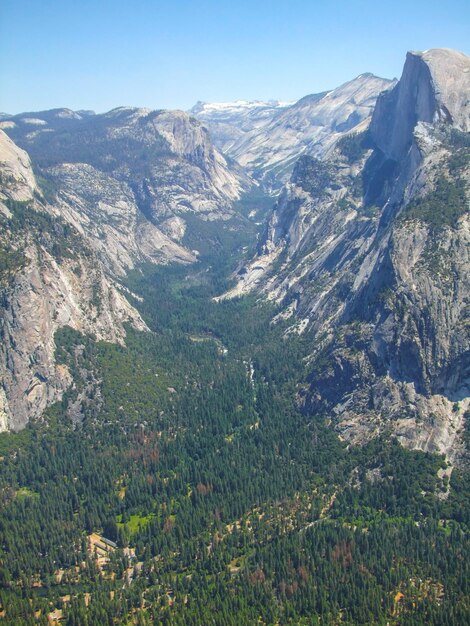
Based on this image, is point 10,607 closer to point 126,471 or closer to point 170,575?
point 170,575

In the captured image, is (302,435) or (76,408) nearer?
(302,435)

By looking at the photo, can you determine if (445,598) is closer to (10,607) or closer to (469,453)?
(469,453)

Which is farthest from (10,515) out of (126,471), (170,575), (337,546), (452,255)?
(452,255)

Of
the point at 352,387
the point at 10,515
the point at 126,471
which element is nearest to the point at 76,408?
the point at 126,471

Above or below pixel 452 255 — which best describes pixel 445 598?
below

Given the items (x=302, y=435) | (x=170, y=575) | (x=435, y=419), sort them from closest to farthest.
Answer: (x=170, y=575) < (x=435, y=419) < (x=302, y=435)

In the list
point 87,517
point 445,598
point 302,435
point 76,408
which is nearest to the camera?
point 445,598

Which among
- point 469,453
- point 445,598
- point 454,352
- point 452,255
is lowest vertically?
point 445,598
